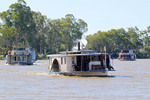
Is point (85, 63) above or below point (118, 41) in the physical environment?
below

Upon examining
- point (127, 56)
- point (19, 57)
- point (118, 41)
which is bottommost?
point (19, 57)

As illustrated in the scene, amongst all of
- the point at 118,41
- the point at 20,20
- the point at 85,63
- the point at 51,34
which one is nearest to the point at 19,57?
the point at 85,63

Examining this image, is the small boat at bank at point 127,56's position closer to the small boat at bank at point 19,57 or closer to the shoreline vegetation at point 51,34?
the shoreline vegetation at point 51,34

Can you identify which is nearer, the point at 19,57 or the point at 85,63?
the point at 85,63

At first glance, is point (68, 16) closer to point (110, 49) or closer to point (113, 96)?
point (110, 49)

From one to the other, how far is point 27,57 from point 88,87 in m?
51.8

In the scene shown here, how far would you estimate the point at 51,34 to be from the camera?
157m

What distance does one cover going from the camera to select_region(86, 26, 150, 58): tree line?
180000mm

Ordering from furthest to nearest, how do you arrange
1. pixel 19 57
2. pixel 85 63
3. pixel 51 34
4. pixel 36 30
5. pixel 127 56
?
1. pixel 51 34
2. pixel 36 30
3. pixel 127 56
4. pixel 19 57
5. pixel 85 63

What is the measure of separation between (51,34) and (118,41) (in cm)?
3945

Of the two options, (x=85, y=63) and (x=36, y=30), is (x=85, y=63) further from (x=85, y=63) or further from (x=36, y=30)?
(x=36, y=30)

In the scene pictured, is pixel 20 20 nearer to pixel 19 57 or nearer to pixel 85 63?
pixel 19 57

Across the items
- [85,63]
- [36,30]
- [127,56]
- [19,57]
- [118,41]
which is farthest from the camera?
[118,41]

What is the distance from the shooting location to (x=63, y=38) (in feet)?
555
